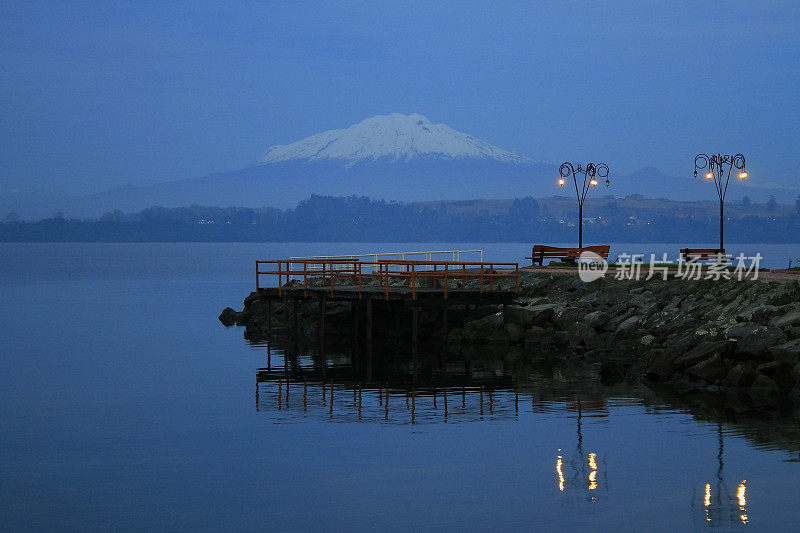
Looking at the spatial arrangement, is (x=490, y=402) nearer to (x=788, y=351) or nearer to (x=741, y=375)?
(x=741, y=375)

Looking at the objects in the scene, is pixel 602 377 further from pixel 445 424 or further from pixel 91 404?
pixel 91 404

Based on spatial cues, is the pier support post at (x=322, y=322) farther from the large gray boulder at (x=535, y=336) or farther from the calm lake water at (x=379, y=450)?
the large gray boulder at (x=535, y=336)

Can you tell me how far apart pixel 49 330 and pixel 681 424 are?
124ft

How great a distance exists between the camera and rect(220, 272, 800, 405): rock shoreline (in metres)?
28.2

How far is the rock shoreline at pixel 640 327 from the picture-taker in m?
28.2

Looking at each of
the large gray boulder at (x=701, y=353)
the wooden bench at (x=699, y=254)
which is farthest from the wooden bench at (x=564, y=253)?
the large gray boulder at (x=701, y=353)

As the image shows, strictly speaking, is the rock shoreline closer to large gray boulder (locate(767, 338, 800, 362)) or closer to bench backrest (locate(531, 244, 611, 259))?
large gray boulder (locate(767, 338, 800, 362))

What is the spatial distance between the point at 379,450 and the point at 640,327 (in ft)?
51.2

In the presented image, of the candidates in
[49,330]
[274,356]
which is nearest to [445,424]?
[274,356]

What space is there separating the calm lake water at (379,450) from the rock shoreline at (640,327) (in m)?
1.62

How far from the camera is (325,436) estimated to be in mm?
23344

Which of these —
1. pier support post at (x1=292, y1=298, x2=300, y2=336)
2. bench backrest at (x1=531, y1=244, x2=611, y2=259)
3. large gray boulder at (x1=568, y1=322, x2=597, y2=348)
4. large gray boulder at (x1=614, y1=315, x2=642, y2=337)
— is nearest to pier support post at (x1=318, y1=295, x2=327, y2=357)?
pier support post at (x1=292, y1=298, x2=300, y2=336)

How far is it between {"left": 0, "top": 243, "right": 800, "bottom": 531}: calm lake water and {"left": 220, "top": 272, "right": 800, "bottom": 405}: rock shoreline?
5.30 ft

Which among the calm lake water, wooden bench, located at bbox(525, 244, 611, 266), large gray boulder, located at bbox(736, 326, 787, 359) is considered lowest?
the calm lake water
